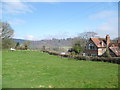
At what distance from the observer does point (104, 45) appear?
127ft

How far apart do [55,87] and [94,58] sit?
787 inches

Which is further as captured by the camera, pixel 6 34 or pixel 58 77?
pixel 6 34

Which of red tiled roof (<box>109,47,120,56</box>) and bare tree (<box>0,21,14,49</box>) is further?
bare tree (<box>0,21,14,49</box>)

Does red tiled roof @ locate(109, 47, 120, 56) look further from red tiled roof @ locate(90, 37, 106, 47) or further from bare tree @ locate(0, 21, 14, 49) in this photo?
bare tree @ locate(0, 21, 14, 49)

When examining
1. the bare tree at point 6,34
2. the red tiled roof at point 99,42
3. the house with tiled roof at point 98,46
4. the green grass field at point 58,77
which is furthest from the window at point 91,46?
the green grass field at point 58,77

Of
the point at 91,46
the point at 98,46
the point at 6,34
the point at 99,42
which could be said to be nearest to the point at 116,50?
the point at 98,46

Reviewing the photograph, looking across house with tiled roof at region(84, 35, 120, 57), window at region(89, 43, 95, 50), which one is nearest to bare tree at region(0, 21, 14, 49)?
house with tiled roof at region(84, 35, 120, 57)

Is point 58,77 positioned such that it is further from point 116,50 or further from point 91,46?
point 91,46

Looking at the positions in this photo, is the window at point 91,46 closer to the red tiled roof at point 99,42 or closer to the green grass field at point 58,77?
the red tiled roof at point 99,42

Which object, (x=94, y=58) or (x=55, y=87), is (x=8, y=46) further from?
(x=55, y=87)

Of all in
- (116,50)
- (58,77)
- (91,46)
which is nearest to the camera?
(58,77)

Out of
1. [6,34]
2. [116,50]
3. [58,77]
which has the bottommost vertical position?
[58,77]

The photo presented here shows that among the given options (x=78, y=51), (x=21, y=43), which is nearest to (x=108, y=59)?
(x=78, y=51)

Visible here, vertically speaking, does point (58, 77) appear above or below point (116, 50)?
below
